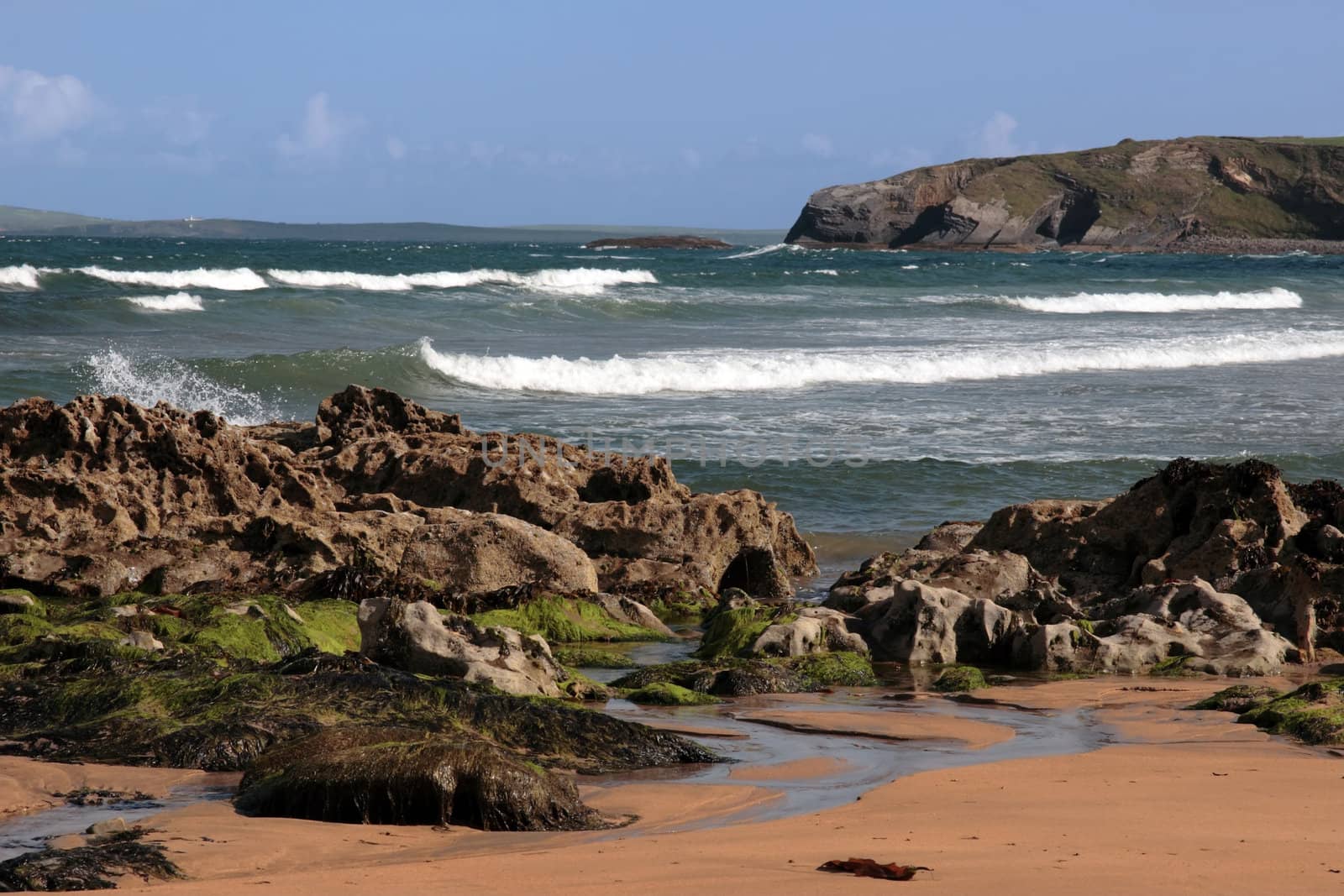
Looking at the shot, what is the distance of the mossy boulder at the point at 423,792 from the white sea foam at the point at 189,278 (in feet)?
117

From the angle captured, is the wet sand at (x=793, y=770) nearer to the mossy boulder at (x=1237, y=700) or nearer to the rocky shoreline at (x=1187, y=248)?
the mossy boulder at (x=1237, y=700)

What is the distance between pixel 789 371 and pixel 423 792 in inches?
706

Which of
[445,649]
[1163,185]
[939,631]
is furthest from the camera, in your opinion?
[1163,185]

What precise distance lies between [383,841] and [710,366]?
1801 centimetres

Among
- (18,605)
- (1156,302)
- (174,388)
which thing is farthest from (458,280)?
(18,605)

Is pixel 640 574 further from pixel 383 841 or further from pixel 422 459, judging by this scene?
pixel 383 841

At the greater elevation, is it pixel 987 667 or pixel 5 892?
pixel 5 892

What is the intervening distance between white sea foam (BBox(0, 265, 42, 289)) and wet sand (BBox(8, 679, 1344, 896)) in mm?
36434

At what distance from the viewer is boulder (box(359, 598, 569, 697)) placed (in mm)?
5770

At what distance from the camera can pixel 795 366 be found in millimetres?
22078

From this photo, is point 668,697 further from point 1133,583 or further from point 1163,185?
point 1163,185

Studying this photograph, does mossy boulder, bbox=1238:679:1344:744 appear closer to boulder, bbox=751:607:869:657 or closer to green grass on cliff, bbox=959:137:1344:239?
boulder, bbox=751:607:869:657

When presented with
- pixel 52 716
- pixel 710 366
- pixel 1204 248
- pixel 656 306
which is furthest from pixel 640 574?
pixel 1204 248

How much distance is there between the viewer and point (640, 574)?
904cm
